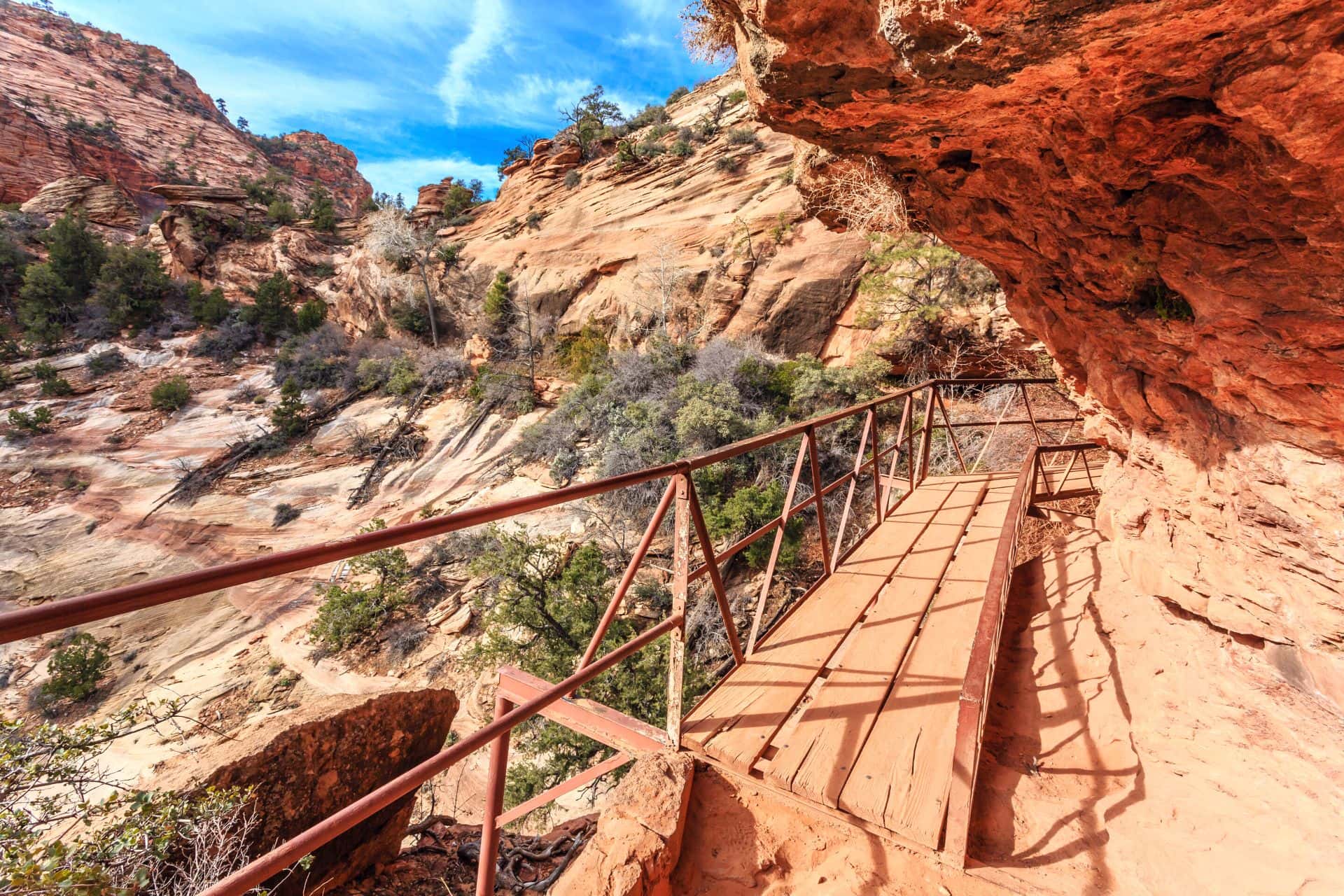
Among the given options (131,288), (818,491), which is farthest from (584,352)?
(131,288)

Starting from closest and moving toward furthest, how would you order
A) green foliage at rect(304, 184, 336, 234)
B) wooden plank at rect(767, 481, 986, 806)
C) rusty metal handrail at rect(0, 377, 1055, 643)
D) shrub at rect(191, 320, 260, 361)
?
rusty metal handrail at rect(0, 377, 1055, 643) → wooden plank at rect(767, 481, 986, 806) → shrub at rect(191, 320, 260, 361) → green foliage at rect(304, 184, 336, 234)

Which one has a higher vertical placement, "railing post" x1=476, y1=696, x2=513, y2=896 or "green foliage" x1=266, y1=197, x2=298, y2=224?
"green foliage" x1=266, y1=197, x2=298, y2=224

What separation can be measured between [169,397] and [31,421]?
10.6 ft

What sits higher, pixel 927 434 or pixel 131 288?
pixel 131 288

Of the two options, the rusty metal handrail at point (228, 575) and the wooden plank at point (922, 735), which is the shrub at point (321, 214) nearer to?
the rusty metal handrail at point (228, 575)

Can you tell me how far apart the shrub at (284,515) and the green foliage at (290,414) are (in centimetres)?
377

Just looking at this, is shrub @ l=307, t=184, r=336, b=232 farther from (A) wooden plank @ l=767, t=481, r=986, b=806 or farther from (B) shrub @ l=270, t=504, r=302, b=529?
(A) wooden plank @ l=767, t=481, r=986, b=806

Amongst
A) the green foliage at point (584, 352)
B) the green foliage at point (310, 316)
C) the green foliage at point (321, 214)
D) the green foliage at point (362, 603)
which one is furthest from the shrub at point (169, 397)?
the green foliage at point (321, 214)

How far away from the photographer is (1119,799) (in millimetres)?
2004

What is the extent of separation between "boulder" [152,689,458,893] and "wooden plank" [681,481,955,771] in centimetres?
290

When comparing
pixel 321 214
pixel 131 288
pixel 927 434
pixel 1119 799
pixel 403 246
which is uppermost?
pixel 321 214

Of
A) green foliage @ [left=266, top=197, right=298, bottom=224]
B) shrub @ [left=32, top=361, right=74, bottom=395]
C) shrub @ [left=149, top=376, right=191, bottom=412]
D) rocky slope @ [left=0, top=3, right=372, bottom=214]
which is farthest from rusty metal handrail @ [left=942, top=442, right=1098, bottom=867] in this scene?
rocky slope @ [left=0, top=3, right=372, bottom=214]

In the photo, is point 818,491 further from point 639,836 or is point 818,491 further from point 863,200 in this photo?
point 863,200

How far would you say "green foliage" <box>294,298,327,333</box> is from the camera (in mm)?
21078
